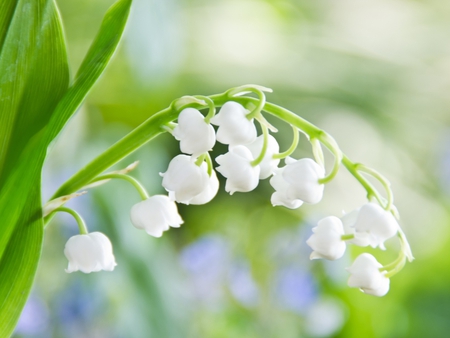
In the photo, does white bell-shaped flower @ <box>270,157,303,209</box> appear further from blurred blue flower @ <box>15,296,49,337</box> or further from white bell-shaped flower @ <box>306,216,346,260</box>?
blurred blue flower @ <box>15,296,49,337</box>

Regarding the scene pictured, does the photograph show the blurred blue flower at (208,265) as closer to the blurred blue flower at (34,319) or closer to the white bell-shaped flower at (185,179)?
the blurred blue flower at (34,319)

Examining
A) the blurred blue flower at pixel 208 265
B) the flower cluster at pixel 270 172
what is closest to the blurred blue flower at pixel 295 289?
the blurred blue flower at pixel 208 265

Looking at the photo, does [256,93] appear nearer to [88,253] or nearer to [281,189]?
[281,189]

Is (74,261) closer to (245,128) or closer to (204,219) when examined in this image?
(245,128)

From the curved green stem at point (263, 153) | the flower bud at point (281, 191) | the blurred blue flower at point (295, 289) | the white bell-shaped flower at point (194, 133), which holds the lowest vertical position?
the blurred blue flower at point (295, 289)

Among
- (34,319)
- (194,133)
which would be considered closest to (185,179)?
(194,133)

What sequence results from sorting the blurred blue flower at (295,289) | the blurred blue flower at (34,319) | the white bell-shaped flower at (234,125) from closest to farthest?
the white bell-shaped flower at (234,125) → the blurred blue flower at (34,319) → the blurred blue flower at (295,289)

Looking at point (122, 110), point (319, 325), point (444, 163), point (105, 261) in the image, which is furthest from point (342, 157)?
point (444, 163)
